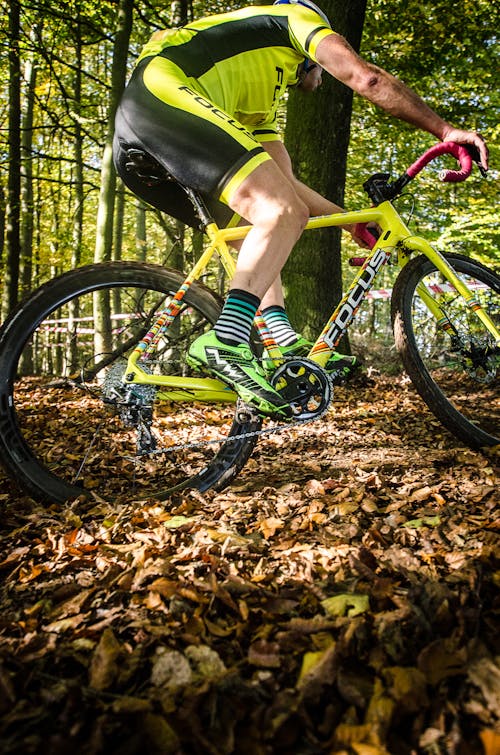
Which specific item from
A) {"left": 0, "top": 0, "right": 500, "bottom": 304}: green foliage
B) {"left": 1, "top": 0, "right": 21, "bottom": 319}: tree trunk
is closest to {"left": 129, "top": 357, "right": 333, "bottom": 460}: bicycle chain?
{"left": 0, "top": 0, "right": 500, "bottom": 304}: green foliage

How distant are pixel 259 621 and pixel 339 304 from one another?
1.82m

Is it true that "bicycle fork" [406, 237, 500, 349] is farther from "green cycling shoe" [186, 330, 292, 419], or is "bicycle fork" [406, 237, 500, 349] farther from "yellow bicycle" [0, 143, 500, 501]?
"green cycling shoe" [186, 330, 292, 419]

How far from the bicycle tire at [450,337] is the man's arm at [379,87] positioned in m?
0.68

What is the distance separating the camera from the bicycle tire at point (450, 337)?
2627mm

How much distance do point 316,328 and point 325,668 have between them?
3688 millimetres

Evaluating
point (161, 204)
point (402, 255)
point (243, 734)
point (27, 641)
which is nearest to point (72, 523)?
point (27, 641)

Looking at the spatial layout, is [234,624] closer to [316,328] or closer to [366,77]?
[366,77]

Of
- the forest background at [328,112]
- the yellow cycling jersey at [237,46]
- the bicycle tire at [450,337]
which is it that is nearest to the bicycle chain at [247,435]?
the bicycle tire at [450,337]

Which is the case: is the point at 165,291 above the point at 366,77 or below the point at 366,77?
below

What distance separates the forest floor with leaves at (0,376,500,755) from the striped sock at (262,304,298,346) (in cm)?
86

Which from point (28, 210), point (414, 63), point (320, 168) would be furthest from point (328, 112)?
point (28, 210)

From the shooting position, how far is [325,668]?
1094 millimetres

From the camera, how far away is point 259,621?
134 centimetres

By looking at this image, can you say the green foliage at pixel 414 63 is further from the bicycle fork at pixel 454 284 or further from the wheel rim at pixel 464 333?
the bicycle fork at pixel 454 284
